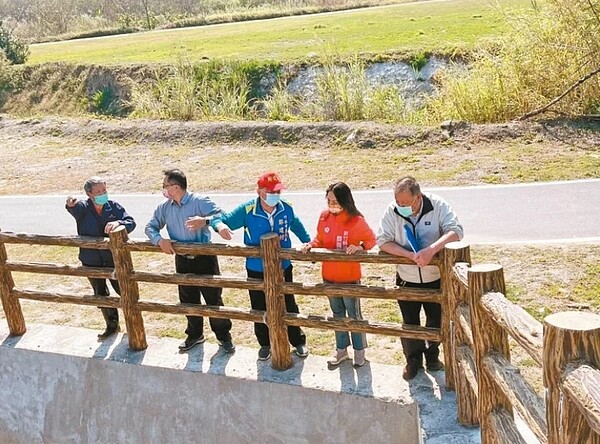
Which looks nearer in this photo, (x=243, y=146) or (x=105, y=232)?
(x=105, y=232)

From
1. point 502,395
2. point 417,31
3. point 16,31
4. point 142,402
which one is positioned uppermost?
point 16,31

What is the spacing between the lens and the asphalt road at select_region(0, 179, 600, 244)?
353 inches

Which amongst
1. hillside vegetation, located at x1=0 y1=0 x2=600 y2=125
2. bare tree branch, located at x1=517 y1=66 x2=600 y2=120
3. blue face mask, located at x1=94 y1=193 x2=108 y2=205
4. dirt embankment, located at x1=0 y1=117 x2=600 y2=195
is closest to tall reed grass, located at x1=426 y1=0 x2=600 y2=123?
hillside vegetation, located at x1=0 y1=0 x2=600 y2=125

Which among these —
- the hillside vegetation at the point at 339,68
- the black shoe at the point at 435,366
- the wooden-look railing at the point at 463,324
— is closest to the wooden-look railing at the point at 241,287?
the wooden-look railing at the point at 463,324

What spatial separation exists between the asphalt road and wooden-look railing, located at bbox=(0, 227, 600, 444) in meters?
3.59

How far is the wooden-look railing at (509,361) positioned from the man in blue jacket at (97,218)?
10.3 ft

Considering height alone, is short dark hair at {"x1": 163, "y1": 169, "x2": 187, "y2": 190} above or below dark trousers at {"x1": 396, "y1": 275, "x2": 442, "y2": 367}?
above

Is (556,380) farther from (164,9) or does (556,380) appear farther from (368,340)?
(164,9)

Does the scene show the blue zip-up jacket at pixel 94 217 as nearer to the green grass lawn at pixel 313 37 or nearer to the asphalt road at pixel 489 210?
the asphalt road at pixel 489 210

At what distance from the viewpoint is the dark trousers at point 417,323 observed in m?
5.43

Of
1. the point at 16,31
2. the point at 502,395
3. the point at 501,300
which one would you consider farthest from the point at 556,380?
the point at 16,31

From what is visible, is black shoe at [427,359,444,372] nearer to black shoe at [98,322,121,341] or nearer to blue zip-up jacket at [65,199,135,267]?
blue zip-up jacket at [65,199,135,267]

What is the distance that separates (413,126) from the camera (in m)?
14.0

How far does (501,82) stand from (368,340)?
8.92m
